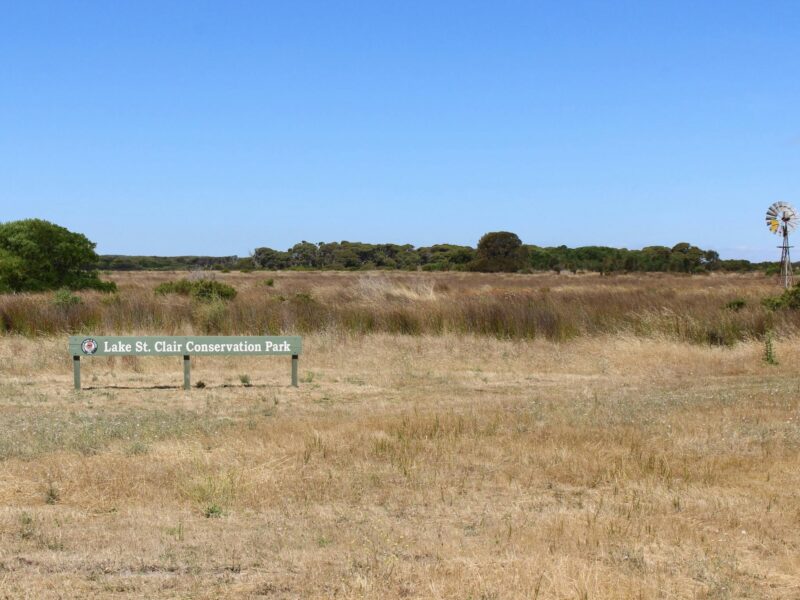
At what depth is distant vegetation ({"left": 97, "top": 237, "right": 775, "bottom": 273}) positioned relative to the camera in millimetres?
69750

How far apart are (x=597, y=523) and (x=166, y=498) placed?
3.36 meters

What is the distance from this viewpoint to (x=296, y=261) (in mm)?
96438

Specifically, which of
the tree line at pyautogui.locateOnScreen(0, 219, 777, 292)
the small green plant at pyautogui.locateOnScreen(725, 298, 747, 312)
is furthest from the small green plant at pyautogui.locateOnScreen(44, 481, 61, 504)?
the tree line at pyautogui.locateOnScreen(0, 219, 777, 292)

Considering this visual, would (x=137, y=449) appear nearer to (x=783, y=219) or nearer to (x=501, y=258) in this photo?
(x=783, y=219)

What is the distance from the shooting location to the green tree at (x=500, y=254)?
69562mm

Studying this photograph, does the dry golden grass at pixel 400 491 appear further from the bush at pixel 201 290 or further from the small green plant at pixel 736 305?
the bush at pixel 201 290

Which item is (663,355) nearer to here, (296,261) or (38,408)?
(38,408)

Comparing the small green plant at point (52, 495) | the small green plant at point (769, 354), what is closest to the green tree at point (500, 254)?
the small green plant at point (769, 354)

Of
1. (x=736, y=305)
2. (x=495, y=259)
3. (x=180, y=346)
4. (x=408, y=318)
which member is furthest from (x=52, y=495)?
(x=495, y=259)

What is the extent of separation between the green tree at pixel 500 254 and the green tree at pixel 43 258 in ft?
147

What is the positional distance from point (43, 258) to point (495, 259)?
47394 mm

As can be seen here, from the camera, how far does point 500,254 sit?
71250mm

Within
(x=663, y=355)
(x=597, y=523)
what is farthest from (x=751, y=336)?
(x=597, y=523)

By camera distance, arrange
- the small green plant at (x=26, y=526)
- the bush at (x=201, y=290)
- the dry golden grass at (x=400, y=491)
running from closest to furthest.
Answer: the dry golden grass at (x=400, y=491) → the small green plant at (x=26, y=526) → the bush at (x=201, y=290)
